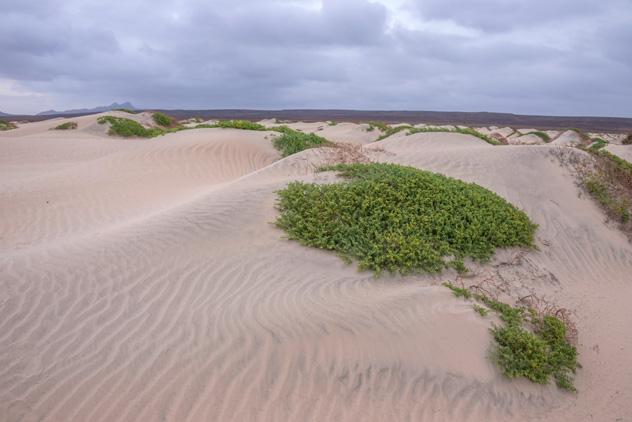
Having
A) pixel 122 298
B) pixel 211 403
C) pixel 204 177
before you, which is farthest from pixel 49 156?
pixel 211 403

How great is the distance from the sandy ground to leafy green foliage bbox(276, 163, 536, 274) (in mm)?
278

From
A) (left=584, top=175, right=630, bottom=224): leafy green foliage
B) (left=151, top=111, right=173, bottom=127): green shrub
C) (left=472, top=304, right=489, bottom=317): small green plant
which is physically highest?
(left=151, top=111, right=173, bottom=127): green shrub

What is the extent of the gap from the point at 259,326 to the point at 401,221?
3.02 metres

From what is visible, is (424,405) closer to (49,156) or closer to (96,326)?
(96,326)

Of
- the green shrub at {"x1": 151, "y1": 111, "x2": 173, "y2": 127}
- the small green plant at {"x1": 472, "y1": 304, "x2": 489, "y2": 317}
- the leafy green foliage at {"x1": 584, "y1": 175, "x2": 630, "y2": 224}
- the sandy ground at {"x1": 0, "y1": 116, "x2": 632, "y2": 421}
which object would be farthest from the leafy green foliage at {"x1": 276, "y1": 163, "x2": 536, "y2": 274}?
the green shrub at {"x1": 151, "y1": 111, "x2": 173, "y2": 127}

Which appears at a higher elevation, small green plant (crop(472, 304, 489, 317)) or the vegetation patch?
small green plant (crop(472, 304, 489, 317))

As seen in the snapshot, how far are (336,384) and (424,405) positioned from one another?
0.87 meters

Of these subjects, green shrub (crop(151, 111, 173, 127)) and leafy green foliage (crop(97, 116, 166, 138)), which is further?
green shrub (crop(151, 111, 173, 127))

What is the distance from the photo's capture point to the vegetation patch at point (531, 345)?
15.2 feet

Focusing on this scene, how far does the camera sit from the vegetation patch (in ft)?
15.2

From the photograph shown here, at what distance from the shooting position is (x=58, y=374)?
422 centimetres

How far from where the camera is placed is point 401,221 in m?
6.91

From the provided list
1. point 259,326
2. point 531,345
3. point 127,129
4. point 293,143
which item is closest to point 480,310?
point 531,345

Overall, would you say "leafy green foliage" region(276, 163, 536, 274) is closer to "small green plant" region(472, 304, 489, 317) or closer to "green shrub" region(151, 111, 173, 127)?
"small green plant" region(472, 304, 489, 317)
